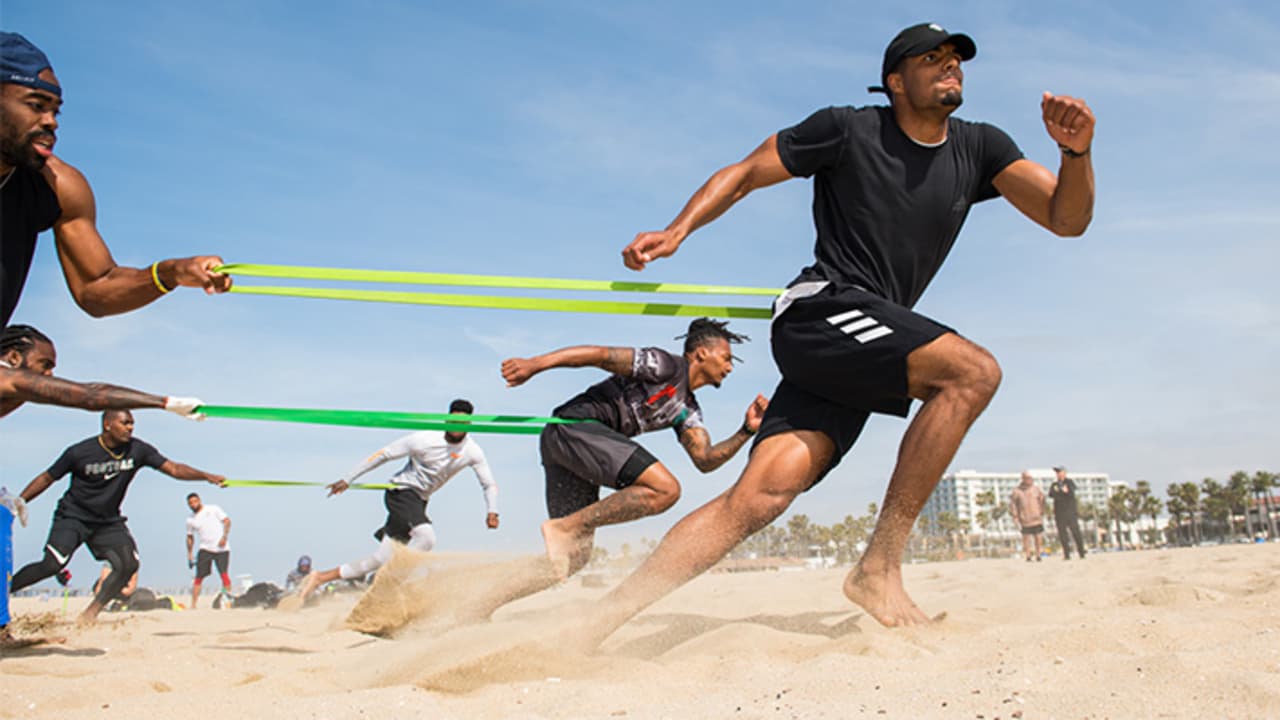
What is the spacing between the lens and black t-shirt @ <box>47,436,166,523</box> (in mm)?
7305

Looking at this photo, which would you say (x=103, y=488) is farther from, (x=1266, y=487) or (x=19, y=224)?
(x=1266, y=487)

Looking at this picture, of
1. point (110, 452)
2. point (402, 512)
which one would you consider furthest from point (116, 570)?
point (402, 512)

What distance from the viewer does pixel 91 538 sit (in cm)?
744

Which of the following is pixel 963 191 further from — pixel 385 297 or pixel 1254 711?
pixel 385 297

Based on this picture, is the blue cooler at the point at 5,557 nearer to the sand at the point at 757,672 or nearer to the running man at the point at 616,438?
the sand at the point at 757,672

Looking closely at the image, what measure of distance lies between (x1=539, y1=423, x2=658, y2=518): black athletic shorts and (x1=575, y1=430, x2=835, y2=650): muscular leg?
1.06m

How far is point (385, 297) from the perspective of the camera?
3.86 meters

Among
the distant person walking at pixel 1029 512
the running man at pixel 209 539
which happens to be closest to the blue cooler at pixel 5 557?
the running man at pixel 209 539

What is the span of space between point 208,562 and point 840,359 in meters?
13.3

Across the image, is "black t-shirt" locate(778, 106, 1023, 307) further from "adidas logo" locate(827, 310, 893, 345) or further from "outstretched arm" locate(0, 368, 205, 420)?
"outstretched arm" locate(0, 368, 205, 420)

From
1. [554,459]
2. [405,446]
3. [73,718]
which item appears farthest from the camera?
[405,446]

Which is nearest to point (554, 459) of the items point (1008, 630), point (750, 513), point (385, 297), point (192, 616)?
point (385, 297)

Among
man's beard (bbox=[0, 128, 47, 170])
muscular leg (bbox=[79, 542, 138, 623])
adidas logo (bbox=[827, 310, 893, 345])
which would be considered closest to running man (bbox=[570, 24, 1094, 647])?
adidas logo (bbox=[827, 310, 893, 345])

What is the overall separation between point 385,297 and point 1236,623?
132 inches
